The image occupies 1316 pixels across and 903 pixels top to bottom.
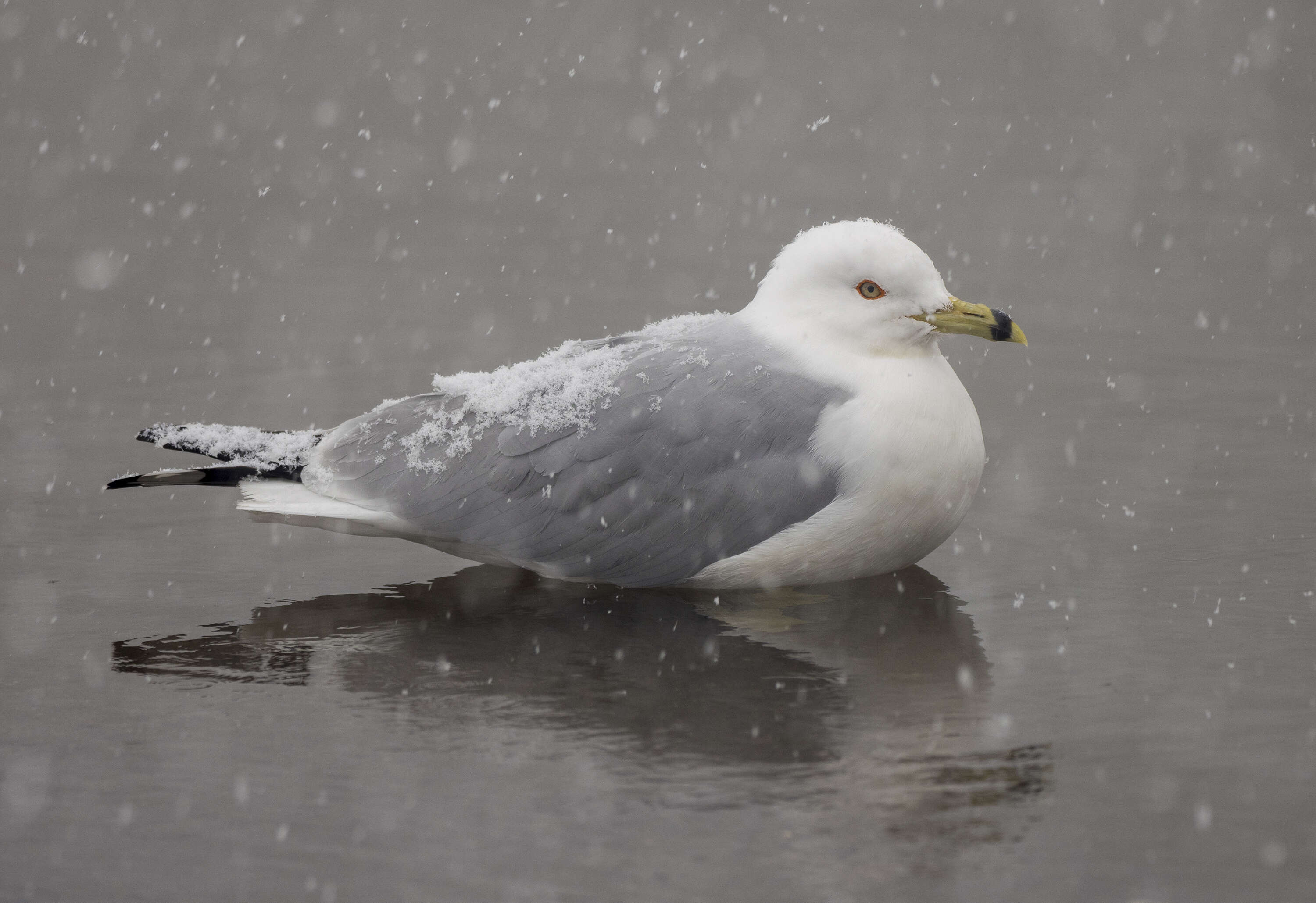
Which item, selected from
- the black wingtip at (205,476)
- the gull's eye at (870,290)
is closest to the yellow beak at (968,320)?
the gull's eye at (870,290)

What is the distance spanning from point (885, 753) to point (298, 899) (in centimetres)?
158

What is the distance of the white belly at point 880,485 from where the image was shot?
17.4 feet

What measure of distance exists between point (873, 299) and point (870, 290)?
0.03 metres

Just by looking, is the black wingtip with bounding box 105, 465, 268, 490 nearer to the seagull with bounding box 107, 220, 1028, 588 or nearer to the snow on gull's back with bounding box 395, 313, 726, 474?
the seagull with bounding box 107, 220, 1028, 588

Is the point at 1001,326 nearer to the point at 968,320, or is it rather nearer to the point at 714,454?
the point at 968,320

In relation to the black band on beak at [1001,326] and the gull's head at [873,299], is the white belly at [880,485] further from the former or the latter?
the black band on beak at [1001,326]

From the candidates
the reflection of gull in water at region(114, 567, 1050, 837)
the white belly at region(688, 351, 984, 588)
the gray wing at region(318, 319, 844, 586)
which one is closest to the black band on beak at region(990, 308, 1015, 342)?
the white belly at region(688, 351, 984, 588)

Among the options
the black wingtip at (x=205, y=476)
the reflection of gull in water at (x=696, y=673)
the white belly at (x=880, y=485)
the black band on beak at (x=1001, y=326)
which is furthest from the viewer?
the black band on beak at (x=1001, y=326)

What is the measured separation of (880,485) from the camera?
529cm

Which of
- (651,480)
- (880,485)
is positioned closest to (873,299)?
(880,485)


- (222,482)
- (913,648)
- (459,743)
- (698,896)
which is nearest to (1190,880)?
(698,896)

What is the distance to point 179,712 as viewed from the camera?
470cm

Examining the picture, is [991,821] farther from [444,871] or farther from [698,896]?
[444,871]

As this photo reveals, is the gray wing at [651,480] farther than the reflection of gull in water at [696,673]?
Yes
